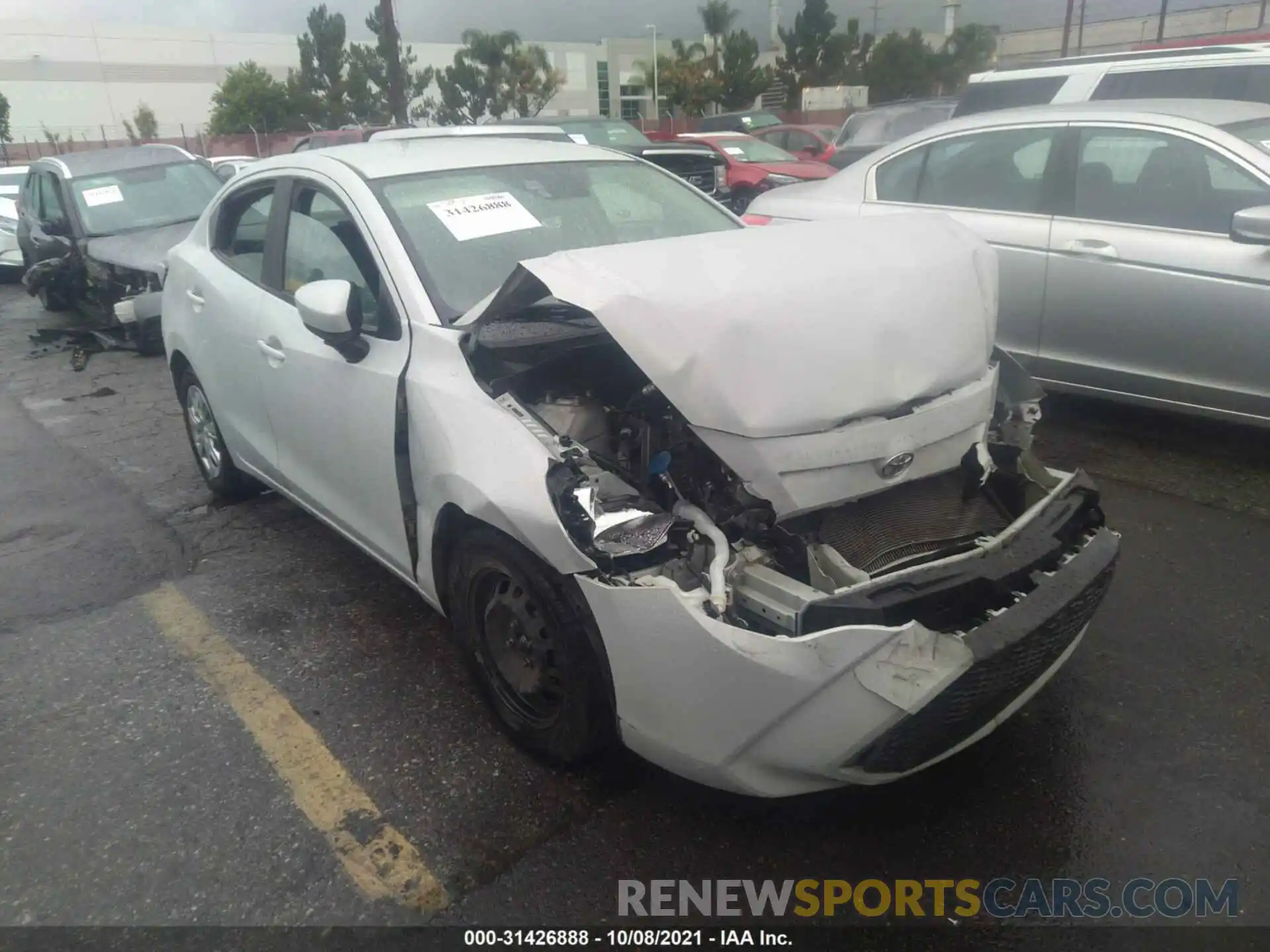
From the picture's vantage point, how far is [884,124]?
14.9 metres

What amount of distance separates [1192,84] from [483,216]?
590 centimetres

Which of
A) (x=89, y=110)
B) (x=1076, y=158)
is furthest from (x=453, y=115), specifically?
(x=1076, y=158)

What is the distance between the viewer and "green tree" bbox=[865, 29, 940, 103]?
45.8m

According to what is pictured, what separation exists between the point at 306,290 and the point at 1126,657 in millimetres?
2894

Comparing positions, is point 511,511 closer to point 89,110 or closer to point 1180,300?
point 1180,300

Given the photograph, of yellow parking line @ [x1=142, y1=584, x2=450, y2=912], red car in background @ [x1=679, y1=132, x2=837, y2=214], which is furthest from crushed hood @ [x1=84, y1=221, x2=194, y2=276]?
red car in background @ [x1=679, y1=132, x2=837, y2=214]

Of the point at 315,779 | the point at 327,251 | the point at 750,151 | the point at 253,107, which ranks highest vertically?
the point at 253,107

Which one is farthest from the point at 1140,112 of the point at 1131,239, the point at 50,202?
the point at 50,202

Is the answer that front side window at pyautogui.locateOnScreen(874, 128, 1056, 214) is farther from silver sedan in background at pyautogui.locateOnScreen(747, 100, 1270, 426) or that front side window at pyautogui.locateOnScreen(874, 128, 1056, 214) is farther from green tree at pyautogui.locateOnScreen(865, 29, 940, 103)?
green tree at pyautogui.locateOnScreen(865, 29, 940, 103)

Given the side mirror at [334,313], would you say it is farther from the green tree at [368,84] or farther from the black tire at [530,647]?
the green tree at [368,84]

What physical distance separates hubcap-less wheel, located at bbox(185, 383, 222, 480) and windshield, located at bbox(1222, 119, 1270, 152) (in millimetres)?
5017

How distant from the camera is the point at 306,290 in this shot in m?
2.96

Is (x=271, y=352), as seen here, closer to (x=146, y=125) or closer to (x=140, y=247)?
(x=140, y=247)

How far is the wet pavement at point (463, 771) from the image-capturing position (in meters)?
2.38
